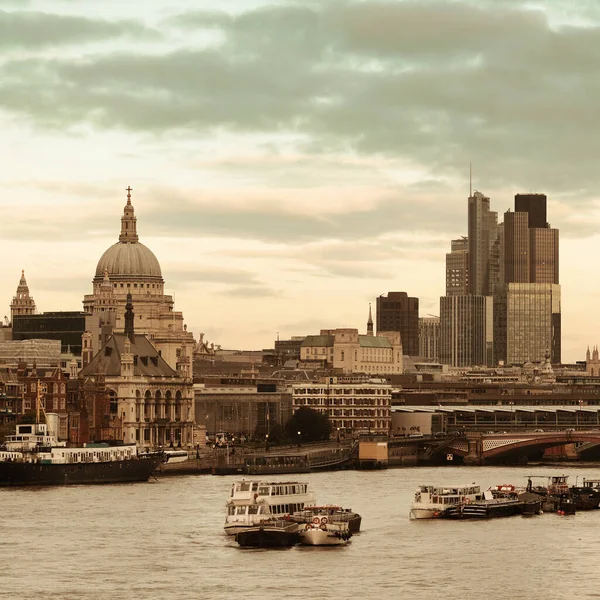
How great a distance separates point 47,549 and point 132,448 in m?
60.8

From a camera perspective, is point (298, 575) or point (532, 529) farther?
point (532, 529)

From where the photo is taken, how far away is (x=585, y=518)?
125m

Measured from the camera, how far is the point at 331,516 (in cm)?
10956

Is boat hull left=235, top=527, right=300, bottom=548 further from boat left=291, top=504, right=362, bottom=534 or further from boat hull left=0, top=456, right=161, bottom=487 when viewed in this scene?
boat hull left=0, top=456, right=161, bottom=487

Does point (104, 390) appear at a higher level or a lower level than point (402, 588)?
higher

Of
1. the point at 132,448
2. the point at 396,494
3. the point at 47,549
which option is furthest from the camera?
the point at 132,448

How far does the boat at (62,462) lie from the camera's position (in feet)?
502

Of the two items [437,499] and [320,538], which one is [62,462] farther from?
[320,538]

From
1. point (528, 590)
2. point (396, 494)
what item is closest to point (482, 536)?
point (528, 590)

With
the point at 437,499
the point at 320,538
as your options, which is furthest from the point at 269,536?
the point at 437,499

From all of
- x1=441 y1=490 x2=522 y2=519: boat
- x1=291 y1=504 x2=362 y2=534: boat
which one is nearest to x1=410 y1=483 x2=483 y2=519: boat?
x1=441 y1=490 x2=522 y2=519: boat

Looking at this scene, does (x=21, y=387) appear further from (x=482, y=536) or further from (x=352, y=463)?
(x=482, y=536)

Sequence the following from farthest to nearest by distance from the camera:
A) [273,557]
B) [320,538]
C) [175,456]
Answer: [175,456]
[320,538]
[273,557]

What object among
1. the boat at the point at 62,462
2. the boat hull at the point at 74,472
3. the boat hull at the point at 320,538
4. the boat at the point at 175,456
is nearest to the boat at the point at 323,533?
the boat hull at the point at 320,538
